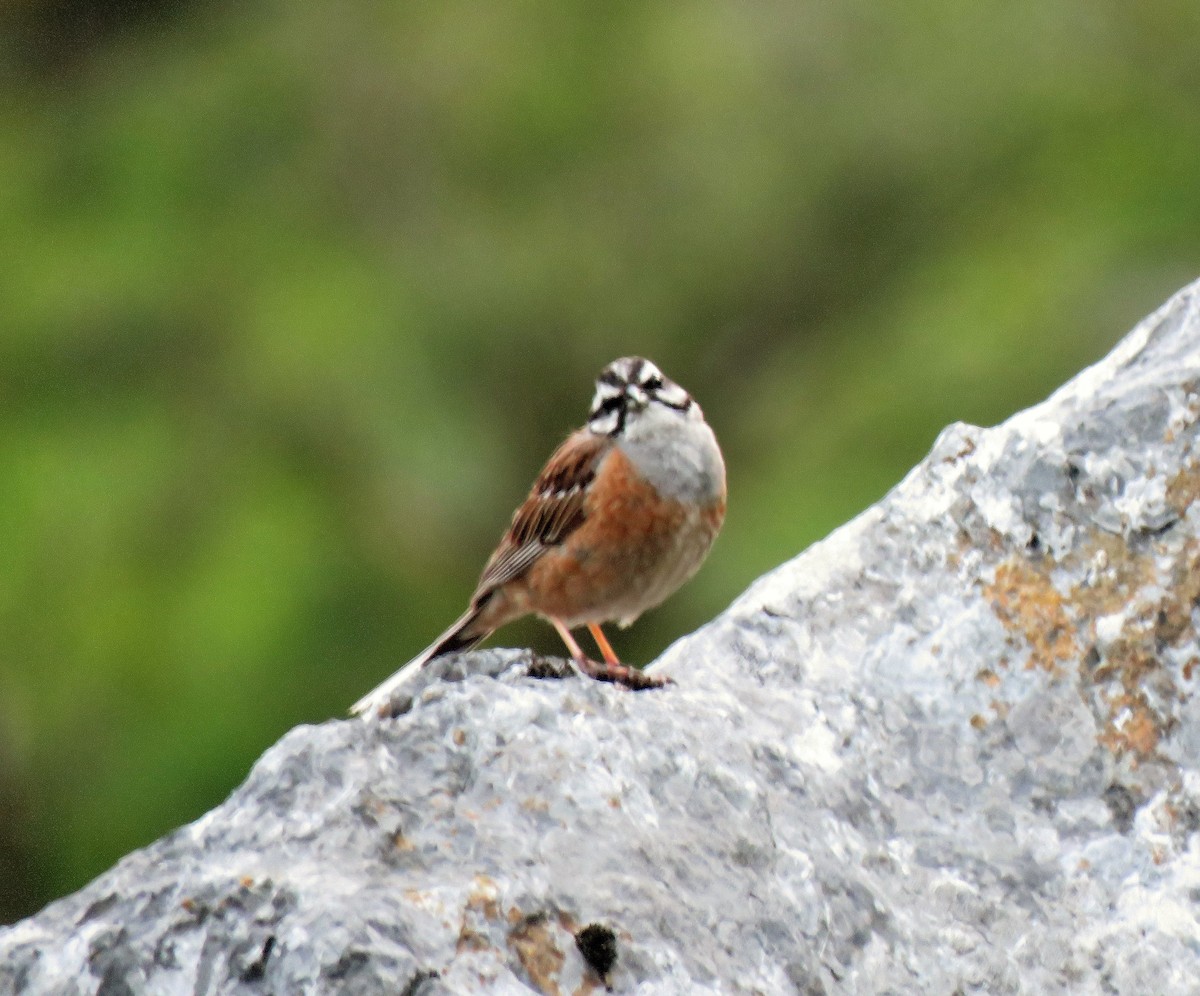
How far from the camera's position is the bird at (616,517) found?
4.97m

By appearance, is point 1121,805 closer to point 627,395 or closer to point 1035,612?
point 1035,612

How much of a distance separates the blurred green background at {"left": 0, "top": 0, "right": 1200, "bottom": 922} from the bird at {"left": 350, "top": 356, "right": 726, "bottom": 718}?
155 centimetres

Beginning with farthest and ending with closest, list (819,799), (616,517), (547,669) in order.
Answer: (616,517) < (547,669) < (819,799)

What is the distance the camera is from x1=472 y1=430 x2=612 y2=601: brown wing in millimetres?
5160

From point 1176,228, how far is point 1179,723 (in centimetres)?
573

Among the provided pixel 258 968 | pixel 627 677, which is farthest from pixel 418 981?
pixel 627 677

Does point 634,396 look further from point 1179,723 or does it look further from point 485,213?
point 485,213

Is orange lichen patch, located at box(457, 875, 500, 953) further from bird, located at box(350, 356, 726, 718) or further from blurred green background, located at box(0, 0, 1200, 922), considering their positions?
blurred green background, located at box(0, 0, 1200, 922)

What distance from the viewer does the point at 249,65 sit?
28.7 feet

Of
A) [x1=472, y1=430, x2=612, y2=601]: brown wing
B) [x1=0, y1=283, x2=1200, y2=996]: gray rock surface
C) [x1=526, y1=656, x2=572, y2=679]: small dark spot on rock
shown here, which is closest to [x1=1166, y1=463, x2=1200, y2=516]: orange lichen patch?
[x1=0, y1=283, x2=1200, y2=996]: gray rock surface

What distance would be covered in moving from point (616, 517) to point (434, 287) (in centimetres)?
354

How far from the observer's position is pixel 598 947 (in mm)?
2141

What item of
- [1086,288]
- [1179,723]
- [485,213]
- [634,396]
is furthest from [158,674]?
[1179,723]

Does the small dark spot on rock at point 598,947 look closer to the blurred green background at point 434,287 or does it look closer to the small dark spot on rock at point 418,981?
the small dark spot on rock at point 418,981
